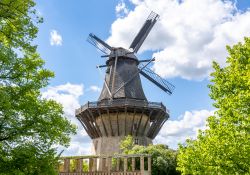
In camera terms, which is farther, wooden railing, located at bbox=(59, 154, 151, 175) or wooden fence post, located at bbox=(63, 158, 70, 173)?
wooden fence post, located at bbox=(63, 158, 70, 173)

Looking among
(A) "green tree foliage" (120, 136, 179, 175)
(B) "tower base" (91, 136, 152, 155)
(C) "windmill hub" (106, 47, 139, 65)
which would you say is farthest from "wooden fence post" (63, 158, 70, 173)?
(C) "windmill hub" (106, 47, 139, 65)

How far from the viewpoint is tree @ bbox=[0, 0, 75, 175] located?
39.5ft

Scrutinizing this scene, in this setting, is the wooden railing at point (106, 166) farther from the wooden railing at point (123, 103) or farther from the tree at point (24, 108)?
the wooden railing at point (123, 103)

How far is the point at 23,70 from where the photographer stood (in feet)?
42.8

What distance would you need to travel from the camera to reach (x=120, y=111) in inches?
1585

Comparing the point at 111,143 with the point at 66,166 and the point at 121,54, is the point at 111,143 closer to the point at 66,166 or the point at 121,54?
the point at 121,54

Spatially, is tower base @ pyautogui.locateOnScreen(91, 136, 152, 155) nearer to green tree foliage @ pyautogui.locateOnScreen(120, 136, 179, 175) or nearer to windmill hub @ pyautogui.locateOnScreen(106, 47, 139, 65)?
green tree foliage @ pyautogui.locateOnScreen(120, 136, 179, 175)

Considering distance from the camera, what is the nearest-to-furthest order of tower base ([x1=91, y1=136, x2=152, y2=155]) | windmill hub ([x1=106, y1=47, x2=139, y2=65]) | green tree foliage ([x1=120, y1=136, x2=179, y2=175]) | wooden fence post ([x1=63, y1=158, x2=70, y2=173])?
wooden fence post ([x1=63, y1=158, x2=70, y2=173]), green tree foliage ([x1=120, y1=136, x2=179, y2=175]), tower base ([x1=91, y1=136, x2=152, y2=155]), windmill hub ([x1=106, y1=47, x2=139, y2=65])

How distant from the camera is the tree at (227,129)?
526 inches

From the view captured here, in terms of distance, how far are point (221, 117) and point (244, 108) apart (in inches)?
54.5

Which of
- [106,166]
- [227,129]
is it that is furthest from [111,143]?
[227,129]

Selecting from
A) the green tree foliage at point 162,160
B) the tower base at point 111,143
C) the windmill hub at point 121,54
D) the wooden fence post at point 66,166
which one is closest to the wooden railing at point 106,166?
the wooden fence post at point 66,166

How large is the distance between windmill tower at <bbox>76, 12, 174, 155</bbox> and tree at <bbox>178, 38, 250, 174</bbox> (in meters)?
23.9

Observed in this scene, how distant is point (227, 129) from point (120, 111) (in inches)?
1057
